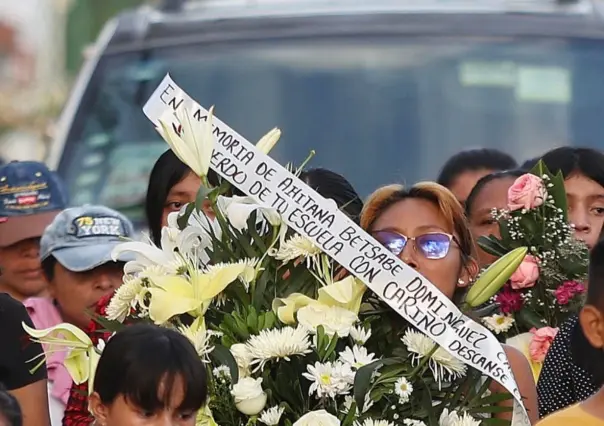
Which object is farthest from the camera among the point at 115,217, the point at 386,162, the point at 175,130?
the point at 386,162

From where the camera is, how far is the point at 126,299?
183 inches

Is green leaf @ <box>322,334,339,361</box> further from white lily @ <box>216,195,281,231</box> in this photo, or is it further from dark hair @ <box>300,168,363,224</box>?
dark hair @ <box>300,168,363,224</box>

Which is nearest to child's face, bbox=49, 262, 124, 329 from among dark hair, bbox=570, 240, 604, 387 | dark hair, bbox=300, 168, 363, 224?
dark hair, bbox=300, 168, 363, 224

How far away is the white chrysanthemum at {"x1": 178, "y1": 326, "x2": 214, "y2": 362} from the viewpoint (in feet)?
14.6

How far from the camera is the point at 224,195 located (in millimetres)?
4863

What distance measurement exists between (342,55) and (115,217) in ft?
8.10

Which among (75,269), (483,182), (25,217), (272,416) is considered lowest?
(25,217)

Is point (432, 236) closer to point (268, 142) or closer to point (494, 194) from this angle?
point (268, 142)

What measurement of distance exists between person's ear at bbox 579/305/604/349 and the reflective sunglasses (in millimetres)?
552

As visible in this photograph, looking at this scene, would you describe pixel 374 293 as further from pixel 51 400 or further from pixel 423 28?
pixel 423 28

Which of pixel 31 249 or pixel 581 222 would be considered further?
pixel 31 249

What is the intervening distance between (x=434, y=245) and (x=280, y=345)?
1.83ft

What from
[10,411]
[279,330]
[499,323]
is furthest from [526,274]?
[10,411]

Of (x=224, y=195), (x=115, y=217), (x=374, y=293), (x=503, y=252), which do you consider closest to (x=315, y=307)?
(x=374, y=293)
